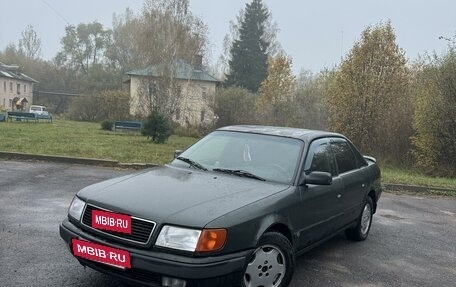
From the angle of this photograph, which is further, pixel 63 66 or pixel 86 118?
pixel 63 66

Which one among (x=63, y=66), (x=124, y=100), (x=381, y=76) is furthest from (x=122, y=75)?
(x=381, y=76)

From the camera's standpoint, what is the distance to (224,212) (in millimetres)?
3441

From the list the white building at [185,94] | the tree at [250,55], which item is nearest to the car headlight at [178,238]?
the white building at [185,94]

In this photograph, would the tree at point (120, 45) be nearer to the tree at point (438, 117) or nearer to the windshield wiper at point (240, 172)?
the tree at point (438, 117)

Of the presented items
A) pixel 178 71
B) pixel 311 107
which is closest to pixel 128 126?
pixel 178 71

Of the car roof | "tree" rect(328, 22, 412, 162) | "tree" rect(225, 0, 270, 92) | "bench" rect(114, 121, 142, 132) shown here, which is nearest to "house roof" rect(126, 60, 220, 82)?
"bench" rect(114, 121, 142, 132)

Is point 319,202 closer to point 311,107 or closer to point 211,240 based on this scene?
point 211,240

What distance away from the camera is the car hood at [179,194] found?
3377mm

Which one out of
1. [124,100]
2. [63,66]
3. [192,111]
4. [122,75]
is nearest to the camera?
[192,111]

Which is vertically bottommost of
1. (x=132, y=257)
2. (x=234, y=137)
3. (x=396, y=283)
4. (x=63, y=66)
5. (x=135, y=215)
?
(x=396, y=283)

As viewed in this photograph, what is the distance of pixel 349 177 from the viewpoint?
5.44 metres

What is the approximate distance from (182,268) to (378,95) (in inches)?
684

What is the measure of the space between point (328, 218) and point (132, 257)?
244cm

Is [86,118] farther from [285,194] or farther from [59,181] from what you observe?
[285,194]
